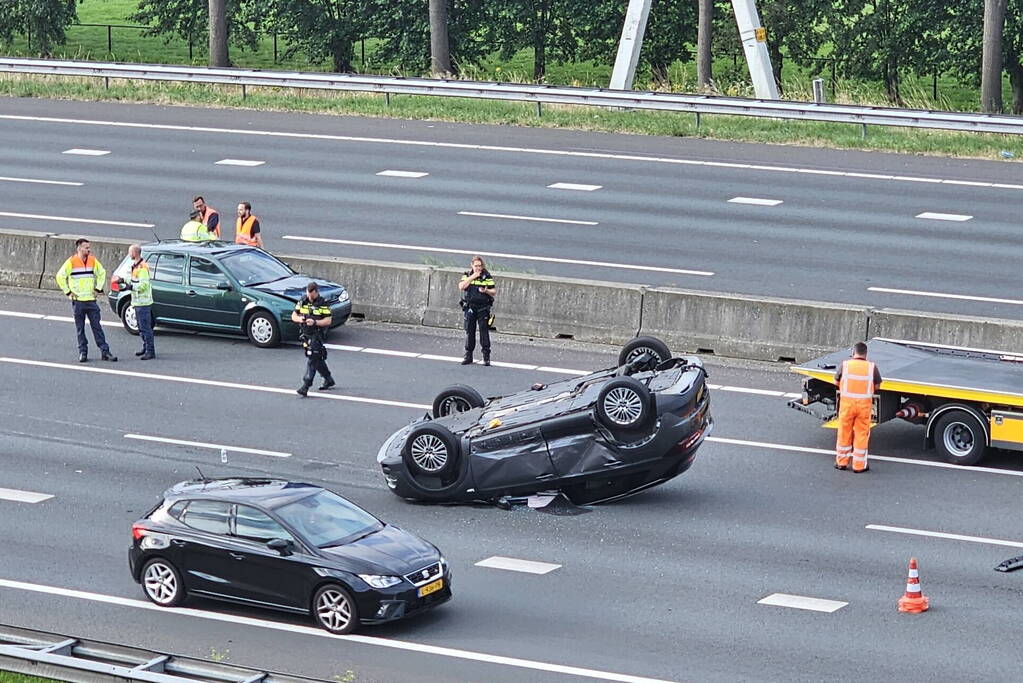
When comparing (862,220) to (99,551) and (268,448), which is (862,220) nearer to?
(268,448)

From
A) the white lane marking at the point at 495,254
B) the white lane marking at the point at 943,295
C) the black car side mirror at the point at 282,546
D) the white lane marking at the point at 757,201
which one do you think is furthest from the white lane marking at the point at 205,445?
the white lane marking at the point at 757,201

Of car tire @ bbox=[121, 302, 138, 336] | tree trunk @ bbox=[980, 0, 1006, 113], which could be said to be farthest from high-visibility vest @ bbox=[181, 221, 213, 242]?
tree trunk @ bbox=[980, 0, 1006, 113]

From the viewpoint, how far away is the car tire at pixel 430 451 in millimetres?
17859

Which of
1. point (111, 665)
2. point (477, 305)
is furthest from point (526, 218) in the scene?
point (111, 665)

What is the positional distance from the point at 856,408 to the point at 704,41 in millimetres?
29870

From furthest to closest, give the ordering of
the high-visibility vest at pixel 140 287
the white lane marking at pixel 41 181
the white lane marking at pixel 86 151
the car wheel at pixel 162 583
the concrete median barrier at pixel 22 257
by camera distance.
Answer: the white lane marking at pixel 86 151
the white lane marking at pixel 41 181
the concrete median barrier at pixel 22 257
the high-visibility vest at pixel 140 287
the car wheel at pixel 162 583

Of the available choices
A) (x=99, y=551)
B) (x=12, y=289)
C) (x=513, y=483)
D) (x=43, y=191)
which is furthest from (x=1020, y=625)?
(x=43, y=191)

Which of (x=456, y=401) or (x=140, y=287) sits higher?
(x=140, y=287)

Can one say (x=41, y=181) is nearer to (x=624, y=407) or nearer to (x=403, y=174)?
(x=403, y=174)

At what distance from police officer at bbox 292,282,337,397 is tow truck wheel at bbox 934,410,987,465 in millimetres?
7567

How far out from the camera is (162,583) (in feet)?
50.3

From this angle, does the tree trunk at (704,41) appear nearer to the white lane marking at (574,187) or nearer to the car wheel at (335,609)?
the white lane marking at (574,187)

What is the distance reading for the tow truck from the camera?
755 inches

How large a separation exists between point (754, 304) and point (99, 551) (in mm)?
10268
